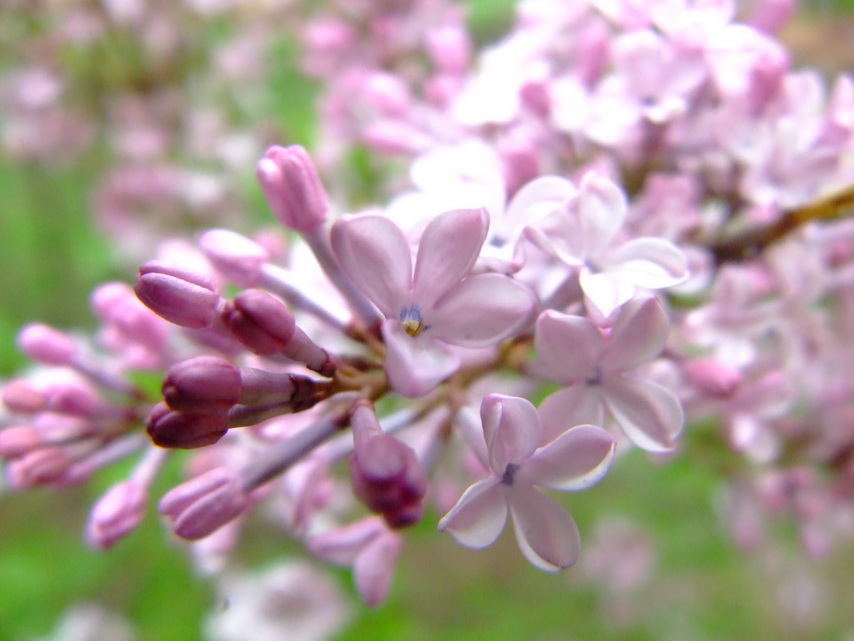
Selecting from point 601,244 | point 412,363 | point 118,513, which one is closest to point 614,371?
point 601,244

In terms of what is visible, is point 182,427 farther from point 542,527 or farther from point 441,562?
point 441,562

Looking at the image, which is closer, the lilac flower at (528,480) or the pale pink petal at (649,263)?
the lilac flower at (528,480)

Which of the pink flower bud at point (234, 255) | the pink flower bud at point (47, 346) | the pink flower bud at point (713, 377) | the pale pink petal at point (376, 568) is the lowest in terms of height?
the pale pink petal at point (376, 568)

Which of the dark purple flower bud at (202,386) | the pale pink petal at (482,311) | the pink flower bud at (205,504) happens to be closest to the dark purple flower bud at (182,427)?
the dark purple flower bud at (202,386)

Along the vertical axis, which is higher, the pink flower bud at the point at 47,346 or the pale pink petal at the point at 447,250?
the pale pink petal at the point at 447,250

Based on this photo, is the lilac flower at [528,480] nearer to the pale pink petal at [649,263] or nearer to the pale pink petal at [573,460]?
the pale pink petal at [573,460]

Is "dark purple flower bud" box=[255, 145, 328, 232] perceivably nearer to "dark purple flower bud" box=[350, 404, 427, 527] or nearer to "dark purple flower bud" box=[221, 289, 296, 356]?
"dark purple flower bud" box=[221, 289, 296, 356]

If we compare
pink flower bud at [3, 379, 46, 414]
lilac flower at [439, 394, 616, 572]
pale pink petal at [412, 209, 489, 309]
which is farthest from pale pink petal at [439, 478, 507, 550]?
pink flower bud at [3, 379, 46, 414]
